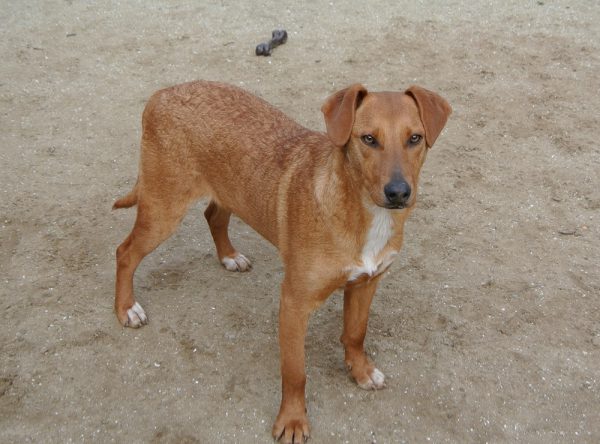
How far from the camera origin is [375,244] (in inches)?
140

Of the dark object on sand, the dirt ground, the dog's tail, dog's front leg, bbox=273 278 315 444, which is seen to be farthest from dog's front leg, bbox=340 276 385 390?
the dark object on sand

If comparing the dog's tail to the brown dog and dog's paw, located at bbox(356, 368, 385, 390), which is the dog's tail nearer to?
the brown dog

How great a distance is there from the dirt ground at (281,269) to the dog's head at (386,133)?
1660 mm

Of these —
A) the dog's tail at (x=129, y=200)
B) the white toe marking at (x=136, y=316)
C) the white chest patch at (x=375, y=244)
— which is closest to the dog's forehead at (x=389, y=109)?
the white chest patch at (x=375, y=244)

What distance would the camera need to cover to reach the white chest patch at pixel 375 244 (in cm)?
349

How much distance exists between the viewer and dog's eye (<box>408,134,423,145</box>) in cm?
332

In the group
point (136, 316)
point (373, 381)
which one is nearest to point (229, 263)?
point (136, 316)

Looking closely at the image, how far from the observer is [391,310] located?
4.92 metres

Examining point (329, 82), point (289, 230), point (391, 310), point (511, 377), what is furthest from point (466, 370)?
point (329, 82)

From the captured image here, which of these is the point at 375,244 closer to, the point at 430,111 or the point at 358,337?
the point at 430,111

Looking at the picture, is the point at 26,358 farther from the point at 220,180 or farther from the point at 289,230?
the point at 289,230

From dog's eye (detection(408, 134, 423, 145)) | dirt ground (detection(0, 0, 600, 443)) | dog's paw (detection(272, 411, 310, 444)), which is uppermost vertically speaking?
dog's eye (detection(408, 134, 423, 145))

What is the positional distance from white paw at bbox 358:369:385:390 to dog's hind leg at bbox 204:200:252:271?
148cm

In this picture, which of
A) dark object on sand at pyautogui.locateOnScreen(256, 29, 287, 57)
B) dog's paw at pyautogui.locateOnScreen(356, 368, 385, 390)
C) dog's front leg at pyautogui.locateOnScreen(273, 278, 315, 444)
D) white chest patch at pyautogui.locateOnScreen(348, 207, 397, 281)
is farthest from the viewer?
dark object on sand at pyautogui.locateOnScreen(256, 29, 287, 57)
